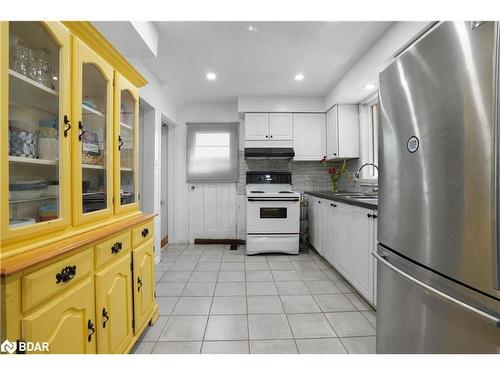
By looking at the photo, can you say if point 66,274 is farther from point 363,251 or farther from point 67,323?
point 363,251

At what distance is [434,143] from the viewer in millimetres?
873

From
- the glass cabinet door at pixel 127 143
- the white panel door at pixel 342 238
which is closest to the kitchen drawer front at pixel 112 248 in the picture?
the glass cabinet door at pixel 127 143

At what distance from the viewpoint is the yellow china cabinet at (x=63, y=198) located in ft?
2.43

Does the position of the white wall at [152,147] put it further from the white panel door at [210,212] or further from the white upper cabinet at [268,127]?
the white upper cabinet at [268,127]

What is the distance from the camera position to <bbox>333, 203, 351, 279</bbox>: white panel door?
7.43ft

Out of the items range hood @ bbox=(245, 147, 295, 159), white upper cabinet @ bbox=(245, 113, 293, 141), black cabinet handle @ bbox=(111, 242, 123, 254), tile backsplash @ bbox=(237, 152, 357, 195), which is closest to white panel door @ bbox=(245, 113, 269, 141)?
white upper cabinet @ bbox=(245, 113, 293, 141)

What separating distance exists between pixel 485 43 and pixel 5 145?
1569 mm

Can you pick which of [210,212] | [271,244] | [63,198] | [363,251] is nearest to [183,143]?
[210,212]

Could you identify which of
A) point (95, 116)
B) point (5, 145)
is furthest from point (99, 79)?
point (5, 145)

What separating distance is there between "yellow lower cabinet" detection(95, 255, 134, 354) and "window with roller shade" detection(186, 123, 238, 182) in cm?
267

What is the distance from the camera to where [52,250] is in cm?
82

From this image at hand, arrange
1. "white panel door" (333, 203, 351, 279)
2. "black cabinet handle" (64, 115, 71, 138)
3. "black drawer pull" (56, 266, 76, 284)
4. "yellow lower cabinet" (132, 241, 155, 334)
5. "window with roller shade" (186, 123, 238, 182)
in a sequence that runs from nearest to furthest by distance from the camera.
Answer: "black drawer pull" (56, 266, 76, 284) < "black cabinet handle" (64, 115, 71, 138) < "yellow lower cabinet" (132, 241, 155, 334) < "white panel door" (333, 203, 351, 279) < "window with roller shade" (186, 123, 238, 182)

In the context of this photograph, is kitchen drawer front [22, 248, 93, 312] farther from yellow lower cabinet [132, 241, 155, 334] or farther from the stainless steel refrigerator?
the stainless steel refrigerator
